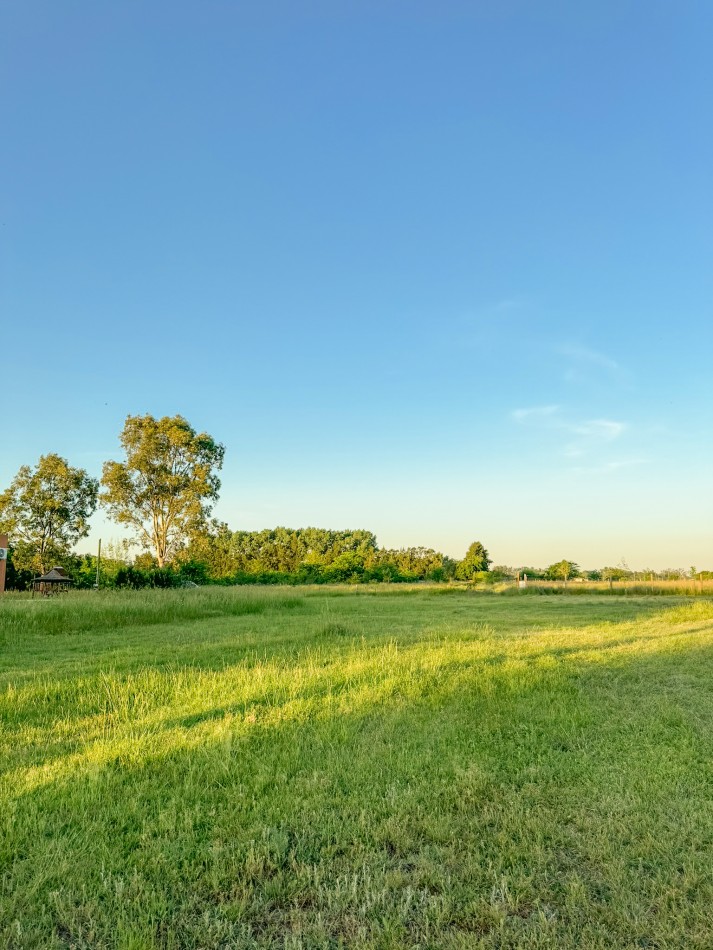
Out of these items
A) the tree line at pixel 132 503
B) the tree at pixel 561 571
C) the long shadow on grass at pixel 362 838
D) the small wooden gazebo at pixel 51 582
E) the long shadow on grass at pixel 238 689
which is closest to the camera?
the long shadow on grass at pixel 362 838

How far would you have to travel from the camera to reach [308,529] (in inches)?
2987

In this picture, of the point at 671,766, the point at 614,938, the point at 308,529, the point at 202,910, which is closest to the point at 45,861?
the point at 202,910

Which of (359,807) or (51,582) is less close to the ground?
(359,807)

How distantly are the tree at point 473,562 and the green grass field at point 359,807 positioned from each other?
2136 inches

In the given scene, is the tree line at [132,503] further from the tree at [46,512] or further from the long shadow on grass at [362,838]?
the long shadow on grass at [362,838]

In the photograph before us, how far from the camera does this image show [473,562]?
2447 inches

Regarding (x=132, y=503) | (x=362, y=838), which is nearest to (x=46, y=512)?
(x=132, y=503)

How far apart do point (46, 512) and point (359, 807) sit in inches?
2019

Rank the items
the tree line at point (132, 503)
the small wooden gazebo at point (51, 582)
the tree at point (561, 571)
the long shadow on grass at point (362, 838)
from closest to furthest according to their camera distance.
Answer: the long shadow on grass at point (362, 838) → the small wooden gazebo at point (51, 582) → the tree line at point (132, 503) → the tree at point (561, 571)

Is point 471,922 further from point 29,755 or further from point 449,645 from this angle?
point 449,645

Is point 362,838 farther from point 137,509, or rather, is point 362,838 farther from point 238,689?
point 137,509

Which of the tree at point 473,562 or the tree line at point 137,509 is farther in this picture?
the tree at point 473,562

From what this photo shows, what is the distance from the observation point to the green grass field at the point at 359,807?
2.51 metres

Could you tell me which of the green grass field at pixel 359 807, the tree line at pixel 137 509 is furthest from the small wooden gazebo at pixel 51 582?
the green grass field at pixel 359 807
